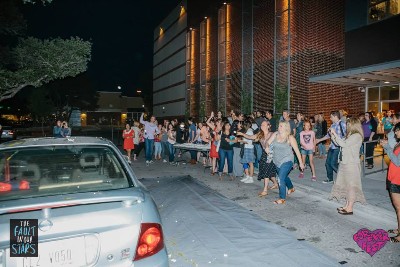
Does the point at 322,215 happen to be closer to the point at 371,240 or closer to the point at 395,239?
the point at 395,239

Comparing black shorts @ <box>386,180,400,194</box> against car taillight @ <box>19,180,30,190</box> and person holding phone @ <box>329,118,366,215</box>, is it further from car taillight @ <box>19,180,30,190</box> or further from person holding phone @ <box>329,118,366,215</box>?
car taillight @ <box>19,180,30,190</box>

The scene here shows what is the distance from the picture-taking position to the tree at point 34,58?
1448cm

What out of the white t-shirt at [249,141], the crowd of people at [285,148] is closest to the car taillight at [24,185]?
the crowd of people at [285,148]

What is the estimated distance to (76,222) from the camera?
2.41m

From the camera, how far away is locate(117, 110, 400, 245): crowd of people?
606 cm

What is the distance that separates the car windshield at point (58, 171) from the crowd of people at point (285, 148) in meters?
3.99

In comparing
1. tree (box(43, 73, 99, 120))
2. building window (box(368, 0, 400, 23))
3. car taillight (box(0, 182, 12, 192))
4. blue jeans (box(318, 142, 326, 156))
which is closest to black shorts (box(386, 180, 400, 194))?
car taillight (box(0, 182, 12, 192))

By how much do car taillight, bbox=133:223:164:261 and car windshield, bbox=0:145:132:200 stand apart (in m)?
0.65

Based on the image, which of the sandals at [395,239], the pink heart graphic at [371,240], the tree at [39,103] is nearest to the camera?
the pink heart graphic at [371,240]

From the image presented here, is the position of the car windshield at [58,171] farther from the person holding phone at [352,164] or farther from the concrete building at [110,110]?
the concrete building at [110,110]

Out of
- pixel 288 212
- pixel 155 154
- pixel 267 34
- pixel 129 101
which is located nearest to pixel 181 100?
pixel 267 34

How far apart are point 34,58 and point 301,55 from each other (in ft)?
47.5

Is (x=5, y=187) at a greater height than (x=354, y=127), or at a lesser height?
lesser

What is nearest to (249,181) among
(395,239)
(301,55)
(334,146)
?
(334,146)
